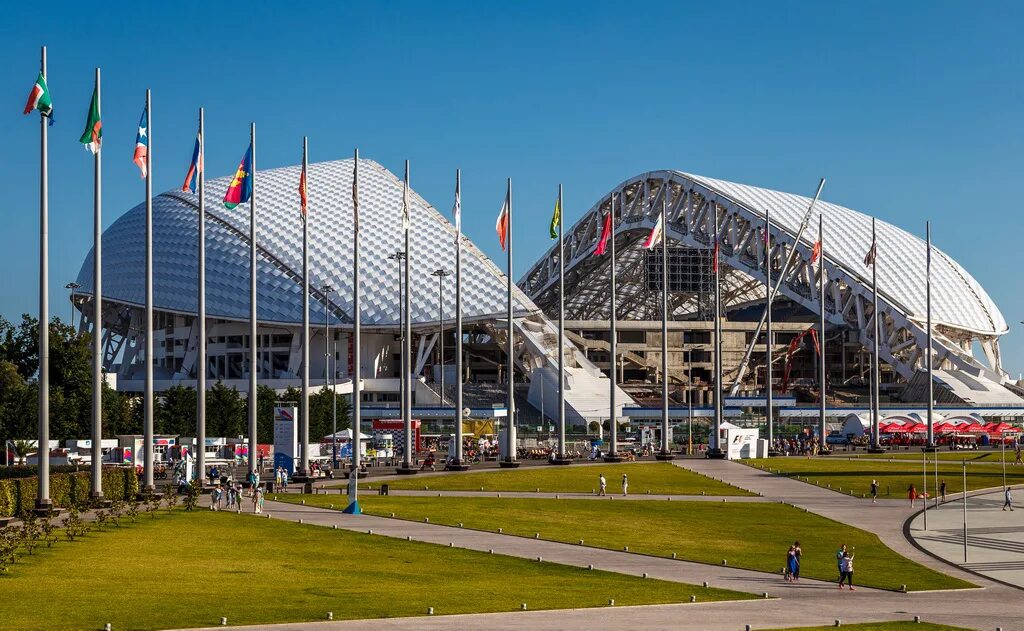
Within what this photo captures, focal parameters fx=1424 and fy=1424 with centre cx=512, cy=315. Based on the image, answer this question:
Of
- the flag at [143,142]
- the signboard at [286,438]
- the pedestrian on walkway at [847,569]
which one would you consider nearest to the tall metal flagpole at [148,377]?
the flag at [143,142]

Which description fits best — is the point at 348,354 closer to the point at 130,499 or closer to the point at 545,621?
the point at 130,499

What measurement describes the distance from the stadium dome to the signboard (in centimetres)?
6584

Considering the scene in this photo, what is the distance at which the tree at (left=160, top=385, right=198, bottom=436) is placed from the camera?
3981 inches

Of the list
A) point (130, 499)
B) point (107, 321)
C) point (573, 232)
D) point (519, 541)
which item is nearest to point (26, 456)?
point (130, 499)

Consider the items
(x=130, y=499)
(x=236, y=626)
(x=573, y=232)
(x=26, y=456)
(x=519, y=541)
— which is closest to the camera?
(x=236, y=626)

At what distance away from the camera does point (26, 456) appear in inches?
3302

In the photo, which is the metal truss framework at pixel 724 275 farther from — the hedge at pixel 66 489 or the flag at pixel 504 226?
the hedge at pixel 66 489

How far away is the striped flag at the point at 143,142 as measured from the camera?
5653 centimetres

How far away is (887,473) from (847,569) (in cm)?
4229

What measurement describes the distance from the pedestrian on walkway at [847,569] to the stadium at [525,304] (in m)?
87.9

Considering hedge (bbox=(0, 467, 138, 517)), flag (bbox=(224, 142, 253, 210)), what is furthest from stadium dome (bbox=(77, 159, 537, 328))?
hedge (bbox=(0, 467, 138, 517))

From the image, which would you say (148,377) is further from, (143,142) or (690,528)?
(690,528)

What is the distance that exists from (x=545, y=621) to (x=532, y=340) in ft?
359

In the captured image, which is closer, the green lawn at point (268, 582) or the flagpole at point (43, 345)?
the green lawn at point (268, 582)
